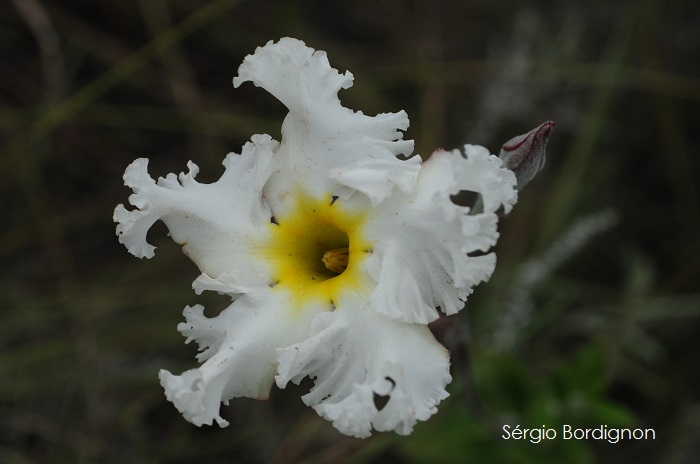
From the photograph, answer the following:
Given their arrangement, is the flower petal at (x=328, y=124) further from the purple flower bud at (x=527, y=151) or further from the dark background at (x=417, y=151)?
the dark background at (x=417, y=151)

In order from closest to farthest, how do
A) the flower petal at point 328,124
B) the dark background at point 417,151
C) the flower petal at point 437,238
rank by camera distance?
1. the flower petal at point 437,238
2. the flower petal at point 328,124
3. the dark background at point 417,151

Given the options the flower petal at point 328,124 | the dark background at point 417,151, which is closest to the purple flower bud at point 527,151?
the flower petal at point 328,124

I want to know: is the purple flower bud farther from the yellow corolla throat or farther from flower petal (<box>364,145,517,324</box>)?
the yellow corolla throat

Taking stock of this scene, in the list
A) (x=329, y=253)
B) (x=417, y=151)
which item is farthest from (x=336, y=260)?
(x=417, y=151)

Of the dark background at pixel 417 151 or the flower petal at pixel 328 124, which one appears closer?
the flower petal at pixel 328 124

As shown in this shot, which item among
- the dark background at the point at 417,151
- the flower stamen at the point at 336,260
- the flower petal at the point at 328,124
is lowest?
the flower stamen at the point at 336,260

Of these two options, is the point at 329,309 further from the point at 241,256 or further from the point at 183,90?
the point at 183,90

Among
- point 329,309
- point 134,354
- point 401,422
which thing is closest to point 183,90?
point 134,354

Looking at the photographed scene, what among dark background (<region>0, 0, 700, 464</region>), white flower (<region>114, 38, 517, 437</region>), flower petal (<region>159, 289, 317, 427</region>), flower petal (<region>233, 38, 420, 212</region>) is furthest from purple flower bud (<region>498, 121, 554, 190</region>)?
dark background (<region>0, 0, 700, 464</region>)

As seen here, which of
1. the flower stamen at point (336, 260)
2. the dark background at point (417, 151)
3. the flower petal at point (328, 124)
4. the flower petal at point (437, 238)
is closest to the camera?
the flower petal at point (437, 238)
